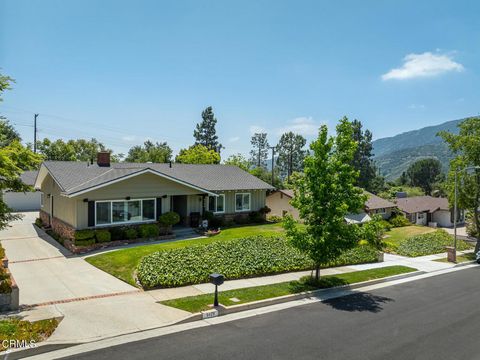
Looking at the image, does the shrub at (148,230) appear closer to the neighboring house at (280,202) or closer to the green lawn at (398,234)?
the neighboring house at (280,202)

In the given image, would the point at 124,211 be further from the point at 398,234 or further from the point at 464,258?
the point at 398,234

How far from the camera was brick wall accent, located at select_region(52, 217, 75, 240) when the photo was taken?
68.1ft

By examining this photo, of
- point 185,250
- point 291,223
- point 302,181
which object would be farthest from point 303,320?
point 185,250

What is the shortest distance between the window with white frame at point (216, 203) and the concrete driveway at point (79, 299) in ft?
37.2

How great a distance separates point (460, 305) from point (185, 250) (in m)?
12.0

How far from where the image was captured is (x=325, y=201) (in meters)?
14.9

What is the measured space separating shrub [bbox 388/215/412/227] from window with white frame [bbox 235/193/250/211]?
18619 millimetres

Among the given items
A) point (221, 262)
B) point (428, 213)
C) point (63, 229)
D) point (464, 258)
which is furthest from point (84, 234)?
point (428, 213)

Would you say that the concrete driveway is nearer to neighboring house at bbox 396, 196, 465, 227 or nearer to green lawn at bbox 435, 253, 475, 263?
green lawn at bbox 435, 253, 475, 263

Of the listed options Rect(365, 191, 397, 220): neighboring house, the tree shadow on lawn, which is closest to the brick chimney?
the tree shadow on lawn

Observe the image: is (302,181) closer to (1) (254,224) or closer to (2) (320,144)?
(2) (320,144)

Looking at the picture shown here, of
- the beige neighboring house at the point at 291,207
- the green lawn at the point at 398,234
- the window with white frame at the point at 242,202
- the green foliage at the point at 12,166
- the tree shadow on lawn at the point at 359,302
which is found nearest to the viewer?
the green foliage at the point at 12,166

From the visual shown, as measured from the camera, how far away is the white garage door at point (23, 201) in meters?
37.9

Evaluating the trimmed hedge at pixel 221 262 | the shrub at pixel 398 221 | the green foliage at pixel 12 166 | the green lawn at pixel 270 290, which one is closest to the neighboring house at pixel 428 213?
the shrub at pixel 398 221
